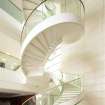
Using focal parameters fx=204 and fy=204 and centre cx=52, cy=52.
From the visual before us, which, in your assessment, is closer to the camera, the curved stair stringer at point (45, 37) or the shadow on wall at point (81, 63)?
the curved stair stringer at point (45, 37)

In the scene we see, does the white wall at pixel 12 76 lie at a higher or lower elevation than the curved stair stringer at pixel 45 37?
lower

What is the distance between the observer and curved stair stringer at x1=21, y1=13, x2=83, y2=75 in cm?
227

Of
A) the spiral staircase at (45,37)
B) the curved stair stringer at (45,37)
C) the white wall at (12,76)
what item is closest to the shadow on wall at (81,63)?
the spiral staircase at (45,37)

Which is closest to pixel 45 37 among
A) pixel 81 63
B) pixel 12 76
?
pixel 12 76

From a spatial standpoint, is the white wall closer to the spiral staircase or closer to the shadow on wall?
the spiral staircase

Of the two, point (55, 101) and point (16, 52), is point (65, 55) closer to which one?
point (55, 101)

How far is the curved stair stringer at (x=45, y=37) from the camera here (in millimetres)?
2266

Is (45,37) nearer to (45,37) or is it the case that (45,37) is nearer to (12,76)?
(45,37)

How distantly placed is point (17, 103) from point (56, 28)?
153 centimetres

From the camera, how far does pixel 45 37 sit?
8.20 feet

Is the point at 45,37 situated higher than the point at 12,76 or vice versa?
the point at 45,37

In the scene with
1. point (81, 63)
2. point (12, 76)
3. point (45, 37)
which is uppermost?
point (45, 37)

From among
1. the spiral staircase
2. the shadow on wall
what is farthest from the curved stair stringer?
the shadow on wall

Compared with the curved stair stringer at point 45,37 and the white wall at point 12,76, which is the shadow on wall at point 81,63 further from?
the white wall at point 12,76
